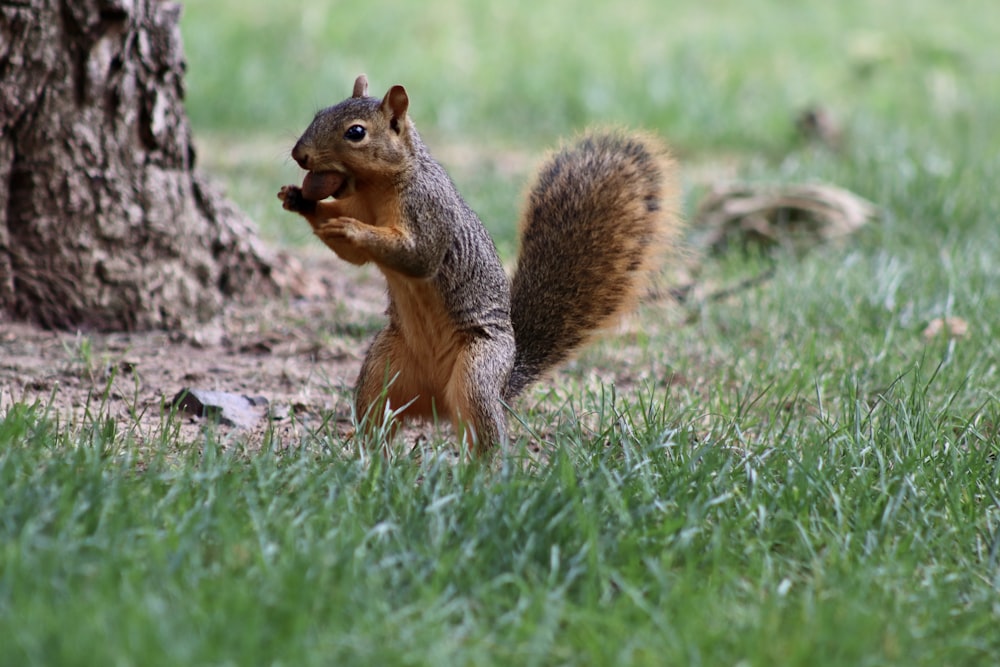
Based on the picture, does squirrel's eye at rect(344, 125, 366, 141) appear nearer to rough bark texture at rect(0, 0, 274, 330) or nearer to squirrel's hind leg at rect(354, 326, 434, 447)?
squirrel's hind leg at rect(354, 326, 434, 447)

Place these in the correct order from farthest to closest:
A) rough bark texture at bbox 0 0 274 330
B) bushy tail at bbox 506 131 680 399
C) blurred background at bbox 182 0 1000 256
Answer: blurred background at bbox 182 0 1000 256, rough bark texture at bbox 0 0 274 330, bushy tail at bbox 506 131 680 399

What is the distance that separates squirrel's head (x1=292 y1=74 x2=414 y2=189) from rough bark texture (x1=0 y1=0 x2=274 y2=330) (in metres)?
0.98

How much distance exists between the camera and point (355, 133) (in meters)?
2.47

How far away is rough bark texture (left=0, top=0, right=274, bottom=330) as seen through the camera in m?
3.05

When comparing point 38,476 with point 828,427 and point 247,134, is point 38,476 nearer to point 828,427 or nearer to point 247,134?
point 828,427

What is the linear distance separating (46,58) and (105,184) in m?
0.37

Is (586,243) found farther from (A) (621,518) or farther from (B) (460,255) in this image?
(A) (621,518)

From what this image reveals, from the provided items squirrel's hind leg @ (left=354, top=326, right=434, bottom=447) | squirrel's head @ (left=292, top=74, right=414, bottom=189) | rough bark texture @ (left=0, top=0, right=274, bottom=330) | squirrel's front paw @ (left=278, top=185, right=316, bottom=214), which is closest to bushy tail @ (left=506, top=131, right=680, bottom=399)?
squirrel's hind leg @ (left=354, top=326, right=434, bottom=447)

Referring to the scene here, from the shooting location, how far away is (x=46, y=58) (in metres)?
3.04

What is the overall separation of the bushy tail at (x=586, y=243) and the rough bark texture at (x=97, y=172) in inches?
42.6

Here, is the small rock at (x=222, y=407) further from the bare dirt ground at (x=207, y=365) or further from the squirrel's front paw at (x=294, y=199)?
the squirrel's front paw at (x=294, y=199)

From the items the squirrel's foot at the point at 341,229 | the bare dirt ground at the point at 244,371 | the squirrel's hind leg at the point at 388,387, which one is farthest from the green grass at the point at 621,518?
the squirrel's foot at the point at 341,229

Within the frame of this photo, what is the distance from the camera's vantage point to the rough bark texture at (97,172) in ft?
10.0

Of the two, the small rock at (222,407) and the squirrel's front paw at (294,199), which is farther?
the small rock at (222,407)
